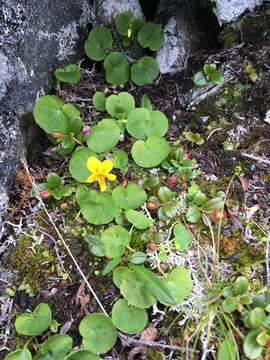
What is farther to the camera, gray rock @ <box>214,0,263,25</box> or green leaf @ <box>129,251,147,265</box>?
gray rock @ <box>214,0,263,25</box>

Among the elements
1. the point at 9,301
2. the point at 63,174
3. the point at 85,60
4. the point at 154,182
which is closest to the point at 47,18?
the point at 85,60

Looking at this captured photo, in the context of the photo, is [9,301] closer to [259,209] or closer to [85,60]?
[259,209]

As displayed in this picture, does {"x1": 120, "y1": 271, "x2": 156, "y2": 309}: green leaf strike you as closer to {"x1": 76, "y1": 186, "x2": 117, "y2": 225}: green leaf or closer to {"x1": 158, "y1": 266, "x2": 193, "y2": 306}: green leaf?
{"x1": 158, "y1": 266, "x2": 193, "y2": 306}: green leaf

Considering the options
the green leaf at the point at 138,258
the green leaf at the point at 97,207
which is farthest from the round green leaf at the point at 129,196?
the green leaf at the point at 138,258

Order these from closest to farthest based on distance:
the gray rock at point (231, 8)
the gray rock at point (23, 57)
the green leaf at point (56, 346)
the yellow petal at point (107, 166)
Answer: the green leaf at point (56, 346)
the yellow petal at point (107, 166)
the gray rock at point (23, 57)
the gray rock at point (231, 8)

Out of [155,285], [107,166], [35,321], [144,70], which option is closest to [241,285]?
[155,285]

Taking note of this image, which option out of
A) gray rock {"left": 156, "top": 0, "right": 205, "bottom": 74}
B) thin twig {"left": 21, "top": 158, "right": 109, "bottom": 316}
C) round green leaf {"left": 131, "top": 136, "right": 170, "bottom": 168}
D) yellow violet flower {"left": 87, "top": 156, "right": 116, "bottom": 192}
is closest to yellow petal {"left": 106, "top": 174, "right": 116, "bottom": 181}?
yellow violet flower {"left": 87, "top": 156, "right": 116, "bottom": 192}

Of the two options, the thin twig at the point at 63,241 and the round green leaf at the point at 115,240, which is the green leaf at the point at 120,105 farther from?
the round green leaf at the point at 115,240
